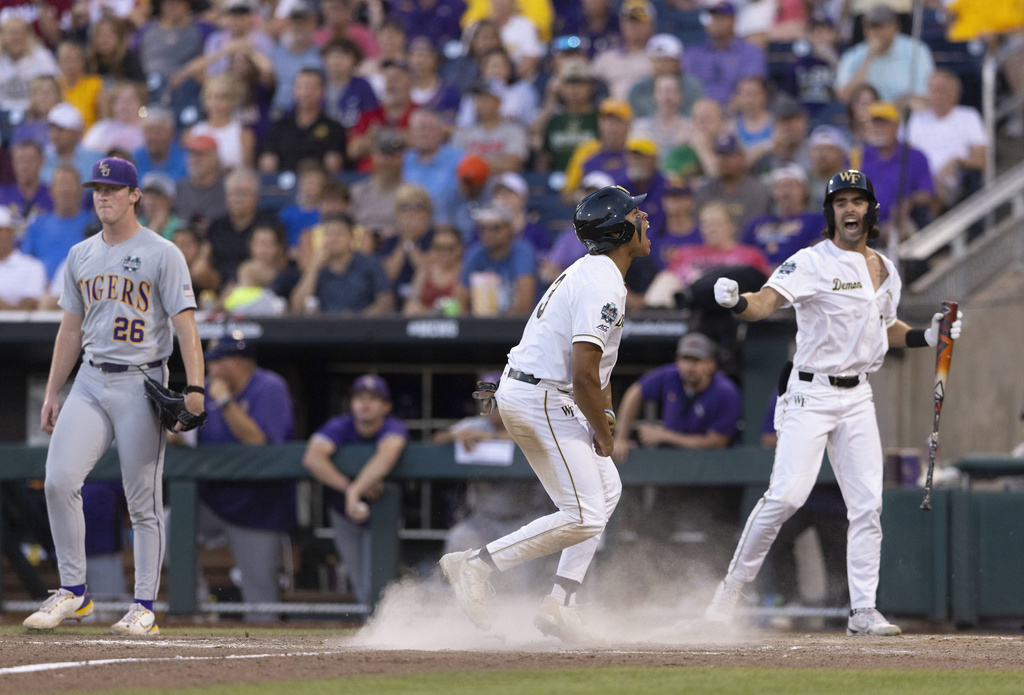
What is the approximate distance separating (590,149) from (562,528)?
5759 millimetres

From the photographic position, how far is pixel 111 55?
41.2 feet

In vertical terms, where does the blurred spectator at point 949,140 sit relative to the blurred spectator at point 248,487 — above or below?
above

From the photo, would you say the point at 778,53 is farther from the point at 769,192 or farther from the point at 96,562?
the point at 96,562

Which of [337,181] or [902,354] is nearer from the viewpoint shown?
[902,354]

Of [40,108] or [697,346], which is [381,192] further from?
[40,108]

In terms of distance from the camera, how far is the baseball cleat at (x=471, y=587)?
499 cm

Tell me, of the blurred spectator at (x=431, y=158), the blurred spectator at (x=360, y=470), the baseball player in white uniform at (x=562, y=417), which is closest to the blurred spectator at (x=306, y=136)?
the blurred spectator at (x=431, y=158)

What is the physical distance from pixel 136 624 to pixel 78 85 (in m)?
8.02

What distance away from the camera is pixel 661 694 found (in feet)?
12.1

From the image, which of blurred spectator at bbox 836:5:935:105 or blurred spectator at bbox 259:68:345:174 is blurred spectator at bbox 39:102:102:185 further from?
blurred spectator at bbox 836:5:935:105

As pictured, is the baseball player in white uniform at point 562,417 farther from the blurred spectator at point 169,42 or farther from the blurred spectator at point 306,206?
the blurred spectator at point 169,42

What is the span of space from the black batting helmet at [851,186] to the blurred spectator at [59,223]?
6035 millimetres

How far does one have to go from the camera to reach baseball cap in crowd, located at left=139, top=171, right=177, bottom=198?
1003cm

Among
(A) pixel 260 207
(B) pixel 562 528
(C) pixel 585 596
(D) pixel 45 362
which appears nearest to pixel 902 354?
(C) pixel 585 596
